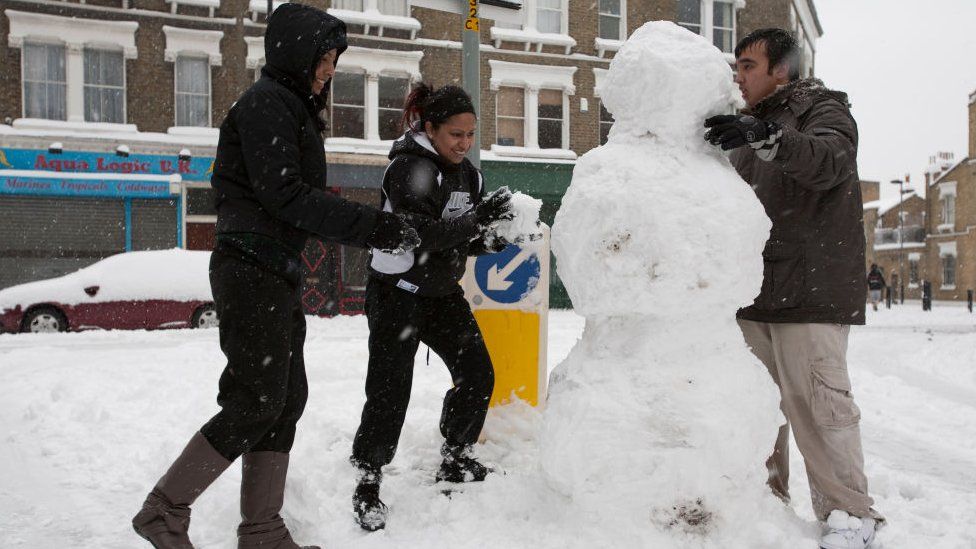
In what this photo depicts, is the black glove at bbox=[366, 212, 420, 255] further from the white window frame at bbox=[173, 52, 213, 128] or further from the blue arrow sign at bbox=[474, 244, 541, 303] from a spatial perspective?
the white window frame at bbox=[173, 52, 213, 128]

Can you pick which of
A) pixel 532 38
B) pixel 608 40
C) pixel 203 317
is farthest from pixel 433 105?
pixel 608 40

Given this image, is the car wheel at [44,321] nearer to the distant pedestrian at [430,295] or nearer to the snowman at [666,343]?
the distant pedestrian at [430,295]

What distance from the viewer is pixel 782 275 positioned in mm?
2865

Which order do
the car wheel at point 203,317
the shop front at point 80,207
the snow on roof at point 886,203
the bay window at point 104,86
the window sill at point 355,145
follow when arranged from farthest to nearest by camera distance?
the snow on roof at point 886,203
the window sill at point 355,145
the bay window at point 104,86
the shop front at point 80,207
the car wheel at point 203,317

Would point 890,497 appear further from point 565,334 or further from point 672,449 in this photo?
point 565,334

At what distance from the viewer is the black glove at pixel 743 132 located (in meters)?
2.49

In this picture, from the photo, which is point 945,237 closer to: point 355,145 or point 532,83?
point 532,83

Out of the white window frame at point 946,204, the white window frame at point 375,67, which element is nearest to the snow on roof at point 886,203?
the white window frame at point 946,204

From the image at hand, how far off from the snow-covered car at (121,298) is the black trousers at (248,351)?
10.3 meters

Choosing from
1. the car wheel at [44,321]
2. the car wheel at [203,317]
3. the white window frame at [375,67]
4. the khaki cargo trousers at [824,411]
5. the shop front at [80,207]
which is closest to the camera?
the khaki cargo trousers at [824,411]

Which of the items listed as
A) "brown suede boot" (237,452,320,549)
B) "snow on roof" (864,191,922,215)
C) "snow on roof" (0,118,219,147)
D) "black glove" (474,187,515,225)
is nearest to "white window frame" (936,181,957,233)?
"snow on roof" (864,191,922,215)

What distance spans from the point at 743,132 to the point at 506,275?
1.92m

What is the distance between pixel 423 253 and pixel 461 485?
1110mm

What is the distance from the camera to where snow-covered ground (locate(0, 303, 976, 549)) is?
9.01 ft
